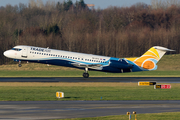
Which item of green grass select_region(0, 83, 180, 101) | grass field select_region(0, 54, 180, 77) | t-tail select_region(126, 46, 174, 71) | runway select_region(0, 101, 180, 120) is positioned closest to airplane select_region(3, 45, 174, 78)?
t-tail select_region(126, 46, 174, 71)

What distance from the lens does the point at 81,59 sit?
50656mm

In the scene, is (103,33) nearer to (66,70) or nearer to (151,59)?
(66,70)

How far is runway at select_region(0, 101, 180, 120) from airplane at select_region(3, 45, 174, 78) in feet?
82.8

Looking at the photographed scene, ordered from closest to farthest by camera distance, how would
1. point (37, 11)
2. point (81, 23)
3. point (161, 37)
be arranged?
point (161, 37) → point (81, 23) → point (37, 11)

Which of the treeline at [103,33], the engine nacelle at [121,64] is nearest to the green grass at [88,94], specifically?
the engine nacelle at [121,64]

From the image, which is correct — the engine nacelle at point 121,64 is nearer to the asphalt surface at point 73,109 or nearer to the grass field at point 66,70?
the grass field at point 66,70

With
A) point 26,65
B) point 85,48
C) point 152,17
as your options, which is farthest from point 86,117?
point 152,17

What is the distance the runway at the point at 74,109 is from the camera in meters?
19.3

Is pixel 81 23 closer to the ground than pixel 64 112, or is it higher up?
higher up

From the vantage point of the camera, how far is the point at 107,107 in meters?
22.5

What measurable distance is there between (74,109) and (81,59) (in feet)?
96.1

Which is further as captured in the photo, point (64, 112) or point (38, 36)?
point (38, 36)

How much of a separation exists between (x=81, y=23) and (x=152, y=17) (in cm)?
3127

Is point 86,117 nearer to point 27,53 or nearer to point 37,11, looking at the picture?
point 27,53
